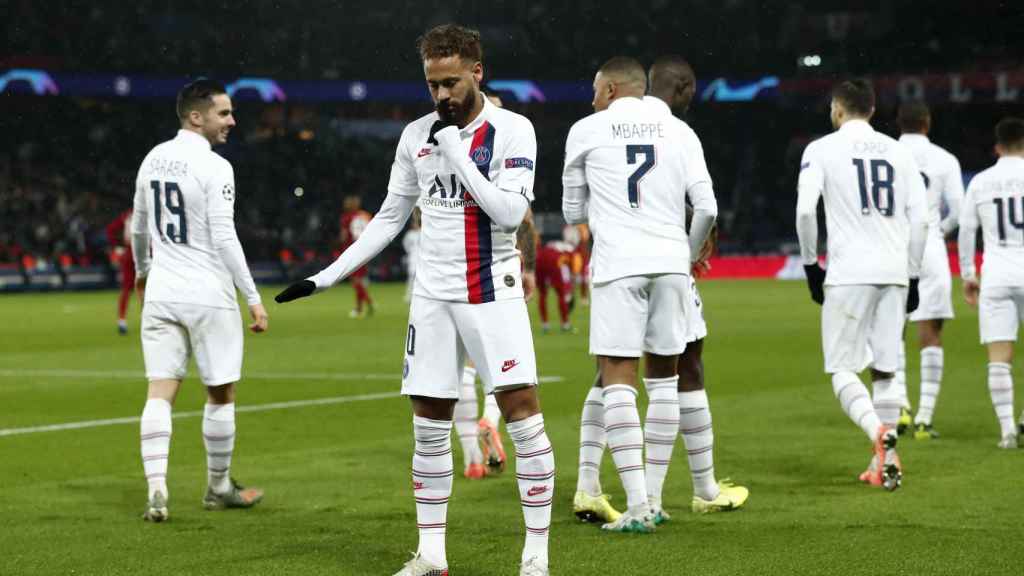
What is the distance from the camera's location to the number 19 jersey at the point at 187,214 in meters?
7.19

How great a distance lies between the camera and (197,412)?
11.7m

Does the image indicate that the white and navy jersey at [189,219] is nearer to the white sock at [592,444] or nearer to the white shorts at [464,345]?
the white sock at [592,444]

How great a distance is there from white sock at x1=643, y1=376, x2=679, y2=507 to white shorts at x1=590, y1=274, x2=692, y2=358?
0.65ft

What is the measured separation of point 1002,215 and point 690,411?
149 inches

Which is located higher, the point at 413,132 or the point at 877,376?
the point at 413,132

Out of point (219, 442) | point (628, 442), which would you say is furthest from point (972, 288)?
point (219, 442)

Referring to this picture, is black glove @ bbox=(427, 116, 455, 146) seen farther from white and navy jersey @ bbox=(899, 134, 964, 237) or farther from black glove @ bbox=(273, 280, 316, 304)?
white and navy jersey @ bbox=(899, 134, 964, 237)

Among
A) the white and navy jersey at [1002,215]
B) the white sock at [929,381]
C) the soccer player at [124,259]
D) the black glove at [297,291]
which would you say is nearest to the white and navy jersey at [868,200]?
the white and navy jersey at [1002,215]

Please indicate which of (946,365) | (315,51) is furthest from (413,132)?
(315,51)

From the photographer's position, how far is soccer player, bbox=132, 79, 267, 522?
717 cm

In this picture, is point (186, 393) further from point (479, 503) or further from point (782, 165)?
point (782, 165)

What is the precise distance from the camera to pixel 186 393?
1325cm

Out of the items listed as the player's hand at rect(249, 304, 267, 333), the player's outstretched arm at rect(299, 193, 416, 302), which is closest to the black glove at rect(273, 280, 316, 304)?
the player's outstretched arm at rect(299, 193, 416, 302)

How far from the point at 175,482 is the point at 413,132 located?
3.64 metres
